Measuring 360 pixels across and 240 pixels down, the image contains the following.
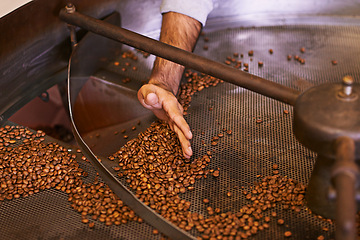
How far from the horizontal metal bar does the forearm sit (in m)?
0.25

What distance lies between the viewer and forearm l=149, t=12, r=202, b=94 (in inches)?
61.1

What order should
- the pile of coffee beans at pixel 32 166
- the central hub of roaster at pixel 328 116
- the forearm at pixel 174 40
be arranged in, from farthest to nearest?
the forearm at pixel 174 40
the pile of coffee beans at pixel 32 166
the central hub of roaster at pixel 328 116

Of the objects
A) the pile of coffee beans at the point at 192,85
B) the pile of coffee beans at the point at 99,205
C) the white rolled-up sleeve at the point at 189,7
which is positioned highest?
the white rolled-up sleeve at the point at 189,7

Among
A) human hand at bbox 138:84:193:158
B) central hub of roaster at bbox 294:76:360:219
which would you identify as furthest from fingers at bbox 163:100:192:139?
central hub of roaster at bbox 294:76:360:219

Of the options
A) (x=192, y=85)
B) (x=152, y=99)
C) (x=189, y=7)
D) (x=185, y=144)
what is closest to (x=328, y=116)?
(x=185, y=144)

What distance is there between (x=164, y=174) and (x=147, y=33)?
90 cm

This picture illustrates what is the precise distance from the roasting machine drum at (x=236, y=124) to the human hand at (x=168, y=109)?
8cm

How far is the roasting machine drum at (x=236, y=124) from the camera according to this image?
1.15m

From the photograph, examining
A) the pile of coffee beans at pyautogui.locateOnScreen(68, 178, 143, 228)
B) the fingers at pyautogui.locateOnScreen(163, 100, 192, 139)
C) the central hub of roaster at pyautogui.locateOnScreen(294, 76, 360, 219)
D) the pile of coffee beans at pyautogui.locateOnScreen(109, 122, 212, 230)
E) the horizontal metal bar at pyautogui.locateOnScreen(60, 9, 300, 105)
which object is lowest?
the pile of coffee beans at pyautogui.locateOnScreen(68, 178, 143, 228)

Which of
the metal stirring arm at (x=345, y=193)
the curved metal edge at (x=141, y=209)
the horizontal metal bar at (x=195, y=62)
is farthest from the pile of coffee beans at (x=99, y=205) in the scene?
the metal stirring arm at (x=345, y=193)

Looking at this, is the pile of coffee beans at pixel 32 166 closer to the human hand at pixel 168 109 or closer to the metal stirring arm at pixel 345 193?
the human hand at pixel 168 109

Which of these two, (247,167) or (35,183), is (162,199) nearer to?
(247,167)

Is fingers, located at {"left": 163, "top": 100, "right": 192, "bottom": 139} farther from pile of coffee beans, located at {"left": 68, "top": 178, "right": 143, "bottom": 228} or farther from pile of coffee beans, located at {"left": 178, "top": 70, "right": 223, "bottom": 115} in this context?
pile of coffee beans, located at {"left": 68, "top": 178, "right": 143, "bottom": 228}

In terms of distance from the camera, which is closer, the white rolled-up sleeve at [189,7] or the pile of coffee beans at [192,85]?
the pile of coffee beans at [192,85]
